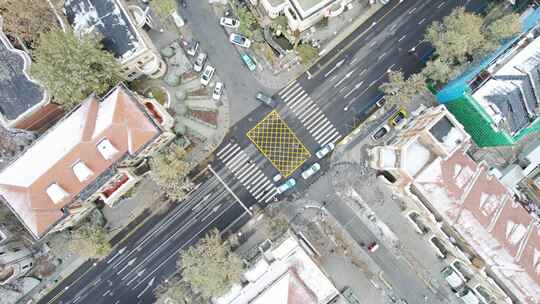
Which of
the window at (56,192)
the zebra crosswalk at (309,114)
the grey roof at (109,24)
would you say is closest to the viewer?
the window at (56,192)

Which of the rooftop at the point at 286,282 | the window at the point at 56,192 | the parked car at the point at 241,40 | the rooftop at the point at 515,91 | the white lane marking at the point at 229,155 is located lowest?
the rooftop at the point at 286,282

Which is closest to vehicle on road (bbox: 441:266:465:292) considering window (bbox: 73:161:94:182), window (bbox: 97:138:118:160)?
window (bbox: 97:138:118:160)

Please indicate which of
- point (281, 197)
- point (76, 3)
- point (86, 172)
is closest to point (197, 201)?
point (281, 197)

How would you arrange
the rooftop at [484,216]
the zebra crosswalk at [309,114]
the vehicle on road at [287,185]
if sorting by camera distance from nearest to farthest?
1. the rooftop at [484,216]
2. the vehicle on road at [287,185]
3. the zebra crosswalk at [309,114]

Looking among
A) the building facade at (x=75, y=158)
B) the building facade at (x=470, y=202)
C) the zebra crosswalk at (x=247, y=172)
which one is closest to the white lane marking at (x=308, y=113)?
the zebra crosswalk at (x=247, y=172)

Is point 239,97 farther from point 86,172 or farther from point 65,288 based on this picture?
point 65,288

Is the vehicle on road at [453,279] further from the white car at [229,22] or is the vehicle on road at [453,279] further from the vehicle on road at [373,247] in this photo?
the white car at [229,22]
